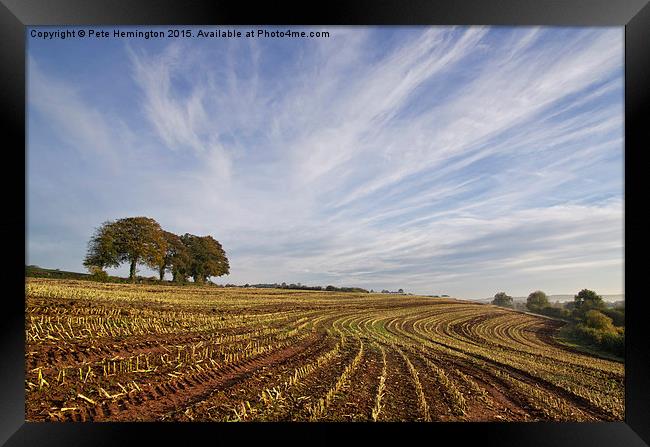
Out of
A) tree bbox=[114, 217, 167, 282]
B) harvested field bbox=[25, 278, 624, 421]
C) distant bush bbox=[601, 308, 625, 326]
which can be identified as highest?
tree bbox=[114, 217, 167, 282]

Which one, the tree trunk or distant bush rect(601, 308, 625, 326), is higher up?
the tree trunk

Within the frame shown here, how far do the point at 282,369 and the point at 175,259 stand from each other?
534 centimetres

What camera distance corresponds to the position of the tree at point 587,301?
394 cm

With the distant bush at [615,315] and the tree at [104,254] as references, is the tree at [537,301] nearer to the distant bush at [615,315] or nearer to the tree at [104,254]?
the distant bush at [615,315]

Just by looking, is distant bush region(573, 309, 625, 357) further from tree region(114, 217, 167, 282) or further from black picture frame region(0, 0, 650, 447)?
tree region(114, 217, 167, 282)

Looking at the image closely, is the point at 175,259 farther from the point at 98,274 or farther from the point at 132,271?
the point at 98,274

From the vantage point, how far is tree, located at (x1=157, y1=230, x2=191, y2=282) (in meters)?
6.66

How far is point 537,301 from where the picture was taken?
4.54 m

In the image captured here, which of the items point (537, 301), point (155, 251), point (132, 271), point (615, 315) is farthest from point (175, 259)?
point (615, 315)

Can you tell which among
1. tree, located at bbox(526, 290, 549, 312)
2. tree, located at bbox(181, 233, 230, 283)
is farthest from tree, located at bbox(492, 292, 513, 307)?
tree, located at bbox(181, 233, 230, 283)

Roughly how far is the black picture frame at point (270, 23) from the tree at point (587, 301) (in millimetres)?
1687

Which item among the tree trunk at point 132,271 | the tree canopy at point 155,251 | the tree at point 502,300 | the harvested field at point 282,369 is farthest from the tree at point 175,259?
the tree at point 502,300

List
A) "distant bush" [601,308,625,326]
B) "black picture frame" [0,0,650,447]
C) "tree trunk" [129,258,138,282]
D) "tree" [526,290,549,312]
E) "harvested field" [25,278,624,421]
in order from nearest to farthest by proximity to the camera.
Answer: "black picture frame" [0,0,650,447] → "harvested field" [25,278,624,421] → "distant bush" [601,308,625,326] → "tree" [526,290,549,312] → "tree trunk" [129,258,138,282]

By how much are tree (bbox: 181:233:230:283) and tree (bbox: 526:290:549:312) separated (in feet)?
17.8
